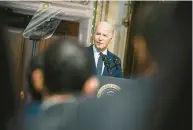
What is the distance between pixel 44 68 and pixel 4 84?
5.7 inches

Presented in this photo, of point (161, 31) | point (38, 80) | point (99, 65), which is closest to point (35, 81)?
point (38, 80)

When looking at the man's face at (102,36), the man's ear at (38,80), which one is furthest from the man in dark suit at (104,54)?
the man's ear at (38,80)

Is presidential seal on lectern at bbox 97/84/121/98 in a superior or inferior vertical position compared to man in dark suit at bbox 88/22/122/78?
inferior

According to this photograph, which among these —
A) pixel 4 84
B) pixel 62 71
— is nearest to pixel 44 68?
pixel 62 71

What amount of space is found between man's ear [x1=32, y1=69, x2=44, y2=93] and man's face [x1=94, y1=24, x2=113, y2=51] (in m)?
→ 0.12

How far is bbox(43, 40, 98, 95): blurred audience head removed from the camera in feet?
1.60

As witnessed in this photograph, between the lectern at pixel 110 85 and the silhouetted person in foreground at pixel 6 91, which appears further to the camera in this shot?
the lectern at pixel 110 85

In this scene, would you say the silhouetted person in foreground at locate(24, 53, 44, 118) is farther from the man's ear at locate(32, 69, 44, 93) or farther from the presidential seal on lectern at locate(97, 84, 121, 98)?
the presidential seal on lectern at locate(97, 84, 121, 98)

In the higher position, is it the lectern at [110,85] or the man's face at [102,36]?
the man's face at [102,36]

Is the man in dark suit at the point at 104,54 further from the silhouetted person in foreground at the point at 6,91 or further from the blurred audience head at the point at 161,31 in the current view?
the silhouetted person in foreground at the point at 6,91

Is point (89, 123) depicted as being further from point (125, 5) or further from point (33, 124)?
point (125, 5)

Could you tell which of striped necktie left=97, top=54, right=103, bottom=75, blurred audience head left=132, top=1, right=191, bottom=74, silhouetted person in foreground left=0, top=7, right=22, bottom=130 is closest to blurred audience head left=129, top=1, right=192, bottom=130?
blurred audience head left=132, top=1, right=191, bottom=74

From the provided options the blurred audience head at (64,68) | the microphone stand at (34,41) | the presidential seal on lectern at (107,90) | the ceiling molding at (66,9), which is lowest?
the presidential seal on lectern at (107,90)

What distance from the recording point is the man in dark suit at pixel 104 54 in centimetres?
52
